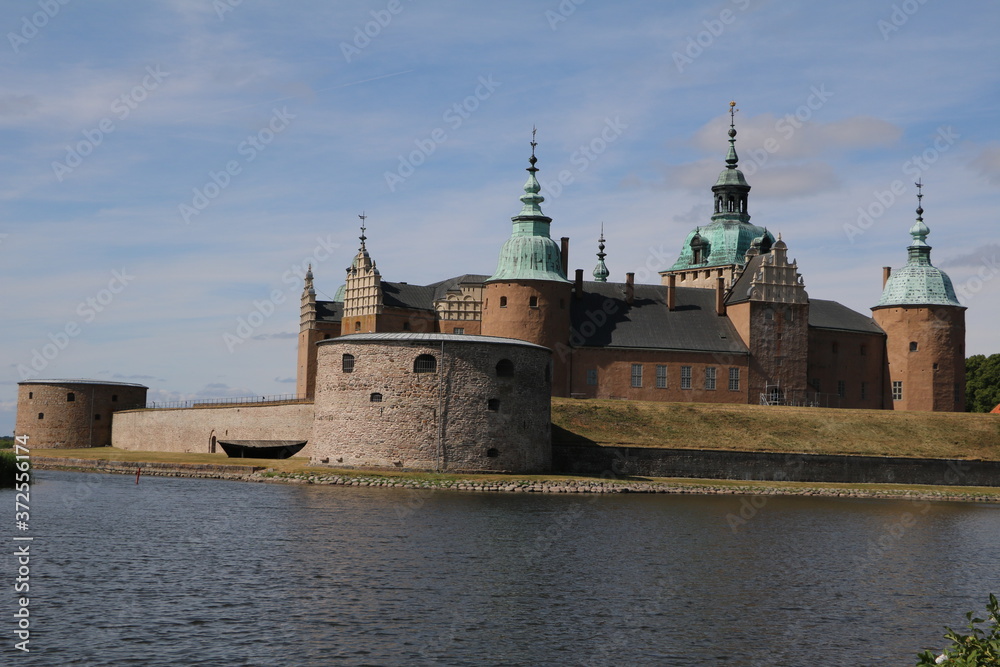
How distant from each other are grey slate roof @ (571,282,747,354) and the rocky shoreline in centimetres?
1668

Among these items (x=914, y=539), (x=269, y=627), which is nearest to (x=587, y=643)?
(x=269, y=627)

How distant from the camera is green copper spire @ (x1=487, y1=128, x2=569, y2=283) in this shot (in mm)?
67625

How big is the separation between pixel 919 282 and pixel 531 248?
27.7 meters

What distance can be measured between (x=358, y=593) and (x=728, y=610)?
7996 mm

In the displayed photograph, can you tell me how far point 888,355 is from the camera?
7681cm

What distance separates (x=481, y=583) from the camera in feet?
86.5

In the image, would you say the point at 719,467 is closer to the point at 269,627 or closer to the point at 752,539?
the point at 752,539

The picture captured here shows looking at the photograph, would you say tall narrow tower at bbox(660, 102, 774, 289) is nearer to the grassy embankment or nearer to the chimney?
the chimney

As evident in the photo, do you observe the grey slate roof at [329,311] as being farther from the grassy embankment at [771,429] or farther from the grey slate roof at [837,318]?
the grey slate roof at [837,318]

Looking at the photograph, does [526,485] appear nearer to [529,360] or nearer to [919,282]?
[529,360]

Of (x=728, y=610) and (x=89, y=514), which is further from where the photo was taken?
(x=89, y=514)

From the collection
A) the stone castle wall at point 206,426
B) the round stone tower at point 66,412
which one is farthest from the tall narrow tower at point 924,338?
the round stone tower at point 66,412

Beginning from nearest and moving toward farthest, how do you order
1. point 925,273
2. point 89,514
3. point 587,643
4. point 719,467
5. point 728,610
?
point 587,643 < point 728,610 < point 89,514 < point 719,467 < point 925,273

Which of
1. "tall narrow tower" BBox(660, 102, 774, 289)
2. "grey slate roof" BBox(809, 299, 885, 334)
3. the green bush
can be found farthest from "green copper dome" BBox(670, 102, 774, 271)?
the green bush
